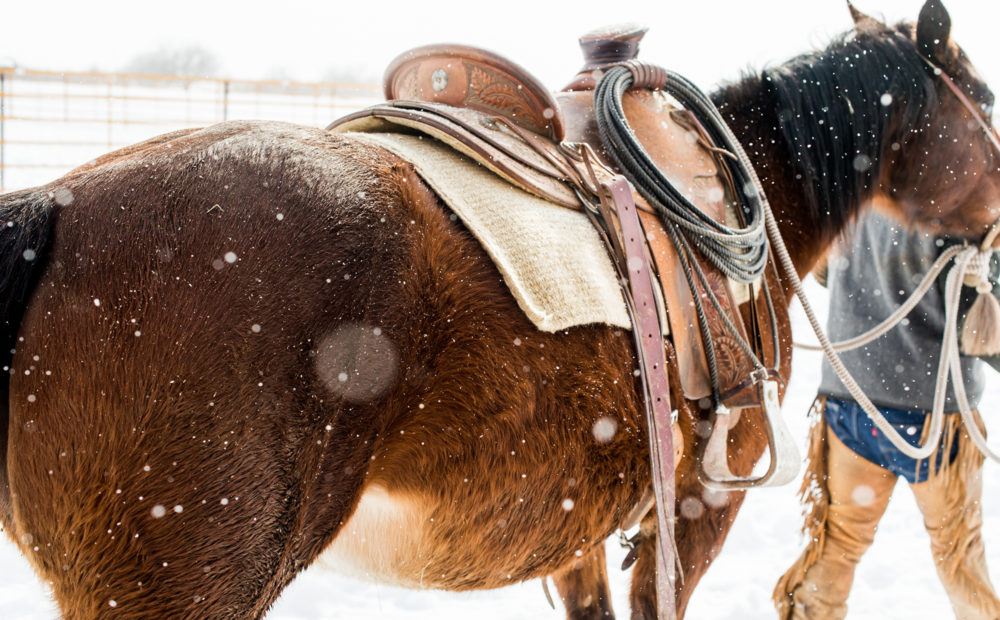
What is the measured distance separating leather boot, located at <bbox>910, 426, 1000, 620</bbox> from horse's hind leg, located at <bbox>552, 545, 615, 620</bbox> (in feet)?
3.74

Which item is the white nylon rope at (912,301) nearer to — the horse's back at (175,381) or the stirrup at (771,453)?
the stirrup at (771,453)

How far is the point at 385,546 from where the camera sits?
55.1 inches

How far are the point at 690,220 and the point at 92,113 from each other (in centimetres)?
1679

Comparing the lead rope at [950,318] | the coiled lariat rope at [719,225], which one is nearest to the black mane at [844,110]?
the coiled lariat rope at [719,225]

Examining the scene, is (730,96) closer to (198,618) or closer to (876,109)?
(876,109)

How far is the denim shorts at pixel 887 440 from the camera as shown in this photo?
2359 mm

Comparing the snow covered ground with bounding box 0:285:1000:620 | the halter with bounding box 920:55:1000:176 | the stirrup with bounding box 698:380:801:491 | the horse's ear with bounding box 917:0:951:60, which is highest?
the horse's ear with bounding box 917:0:951:60

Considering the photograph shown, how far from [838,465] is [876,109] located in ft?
3.94

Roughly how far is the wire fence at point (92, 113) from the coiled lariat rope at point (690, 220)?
431 centimetres

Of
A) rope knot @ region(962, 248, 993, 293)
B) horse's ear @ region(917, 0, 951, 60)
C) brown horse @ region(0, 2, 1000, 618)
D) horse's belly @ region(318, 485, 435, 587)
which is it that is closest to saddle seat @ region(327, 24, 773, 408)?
brown horse @ region(0, 2, 1000, 618)

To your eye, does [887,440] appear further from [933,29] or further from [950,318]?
[933,29]

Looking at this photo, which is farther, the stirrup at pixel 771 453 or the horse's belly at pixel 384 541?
the stirrup at pixel 771 453

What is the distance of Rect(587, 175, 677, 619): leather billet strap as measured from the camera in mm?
1434

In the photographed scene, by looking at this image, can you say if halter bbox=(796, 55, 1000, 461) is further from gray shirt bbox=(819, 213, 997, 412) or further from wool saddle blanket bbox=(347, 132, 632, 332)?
wool saddle blanket bbox=(347, 132, 632, 332)
